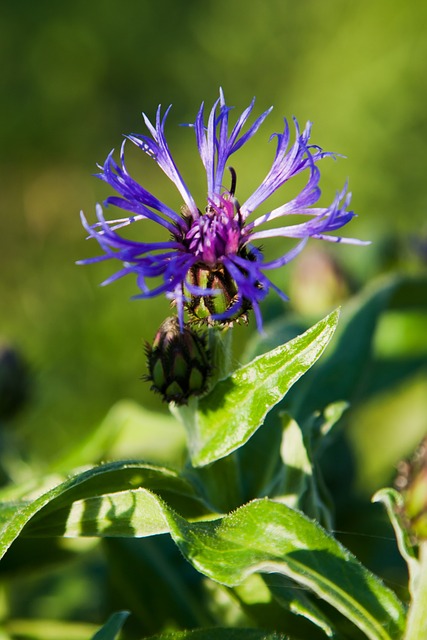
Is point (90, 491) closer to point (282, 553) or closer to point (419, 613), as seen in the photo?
point (282, 553)

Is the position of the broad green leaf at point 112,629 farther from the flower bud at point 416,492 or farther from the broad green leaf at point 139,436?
the broad green leaf at point 139,436

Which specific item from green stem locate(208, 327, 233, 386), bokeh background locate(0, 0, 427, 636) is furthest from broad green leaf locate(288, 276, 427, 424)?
bokeh background locate(0, 0, 427, 636)

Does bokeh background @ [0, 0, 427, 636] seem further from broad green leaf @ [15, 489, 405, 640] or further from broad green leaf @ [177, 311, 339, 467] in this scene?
broad green leaf @ [15, 489, 405, 640]

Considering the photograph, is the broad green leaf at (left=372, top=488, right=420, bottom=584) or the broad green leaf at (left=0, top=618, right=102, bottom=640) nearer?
the broad green leaf at (left=372, top=488, right=420, bottom=584)

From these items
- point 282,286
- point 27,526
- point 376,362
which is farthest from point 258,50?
point 27,526

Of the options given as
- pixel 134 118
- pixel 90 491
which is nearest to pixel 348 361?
pixel 90 491

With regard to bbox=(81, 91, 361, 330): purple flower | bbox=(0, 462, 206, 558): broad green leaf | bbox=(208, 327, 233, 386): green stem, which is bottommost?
bbox=(0, 462, 206, 558): broad green leaf
